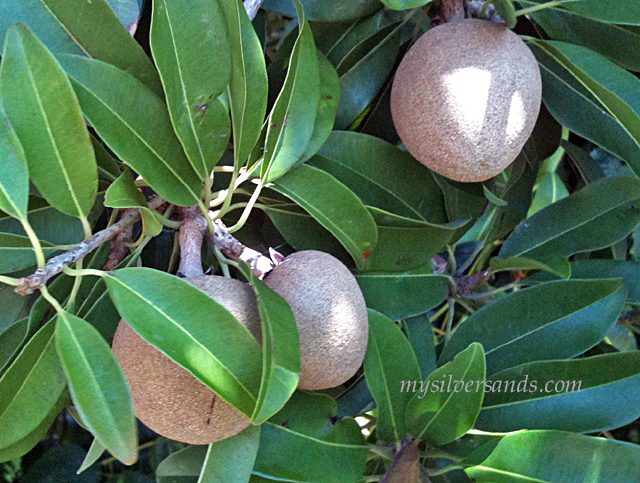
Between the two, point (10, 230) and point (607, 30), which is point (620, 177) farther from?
point (10, 230)

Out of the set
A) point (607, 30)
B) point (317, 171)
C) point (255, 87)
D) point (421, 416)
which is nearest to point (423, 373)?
point (421, 416)

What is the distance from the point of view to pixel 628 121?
85 cm

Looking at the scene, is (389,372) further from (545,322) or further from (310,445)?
(545,322)

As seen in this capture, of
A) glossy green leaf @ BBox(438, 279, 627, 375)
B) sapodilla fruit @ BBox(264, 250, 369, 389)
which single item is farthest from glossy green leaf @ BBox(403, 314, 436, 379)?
sapodilla fruit @ BBox(264, 250, 369, 389)

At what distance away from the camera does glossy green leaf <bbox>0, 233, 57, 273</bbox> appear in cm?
79

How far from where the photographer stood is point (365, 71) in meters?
1.03

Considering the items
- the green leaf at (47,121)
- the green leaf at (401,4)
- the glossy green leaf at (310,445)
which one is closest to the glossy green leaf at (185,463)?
the glossy green leaf at (310,445)

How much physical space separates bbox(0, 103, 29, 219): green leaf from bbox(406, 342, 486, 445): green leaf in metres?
0.53

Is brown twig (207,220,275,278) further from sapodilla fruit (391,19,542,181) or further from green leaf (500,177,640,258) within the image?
green leaf (500,177,640,258)

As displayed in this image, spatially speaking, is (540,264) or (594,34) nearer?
(540,264)

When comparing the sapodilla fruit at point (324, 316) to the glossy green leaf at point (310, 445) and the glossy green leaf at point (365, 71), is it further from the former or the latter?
the glossy green leaf at point (365, 71)

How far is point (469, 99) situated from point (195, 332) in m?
0.48

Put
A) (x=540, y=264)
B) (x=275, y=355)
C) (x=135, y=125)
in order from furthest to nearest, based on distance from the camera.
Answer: (x=540, y=264) → (x=135, y=125) → (x=275, y=355)

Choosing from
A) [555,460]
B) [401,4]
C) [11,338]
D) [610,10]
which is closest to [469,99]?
[401,4]
